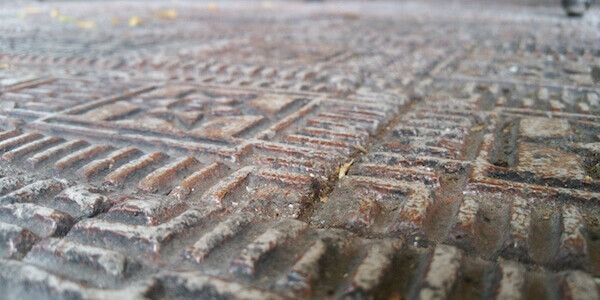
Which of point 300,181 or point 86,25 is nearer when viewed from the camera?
point 300,181

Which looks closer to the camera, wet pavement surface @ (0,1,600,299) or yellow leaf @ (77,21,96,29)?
wet pavement surface @ (0,1,600,299)

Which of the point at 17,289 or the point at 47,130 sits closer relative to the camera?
the point at 17,289

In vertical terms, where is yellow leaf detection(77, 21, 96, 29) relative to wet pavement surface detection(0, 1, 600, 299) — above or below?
above

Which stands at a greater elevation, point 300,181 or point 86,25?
point 86,25

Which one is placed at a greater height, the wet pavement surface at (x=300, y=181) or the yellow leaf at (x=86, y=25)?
the yellow leaf at (x=86, y=25)

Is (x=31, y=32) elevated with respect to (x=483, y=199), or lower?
elevated

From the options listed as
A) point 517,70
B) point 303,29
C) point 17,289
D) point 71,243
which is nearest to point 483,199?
point 71,243

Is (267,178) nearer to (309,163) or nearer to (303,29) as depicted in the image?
(309,163)

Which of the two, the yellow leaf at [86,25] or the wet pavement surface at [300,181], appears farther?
the yellow leaf at [86,25]
